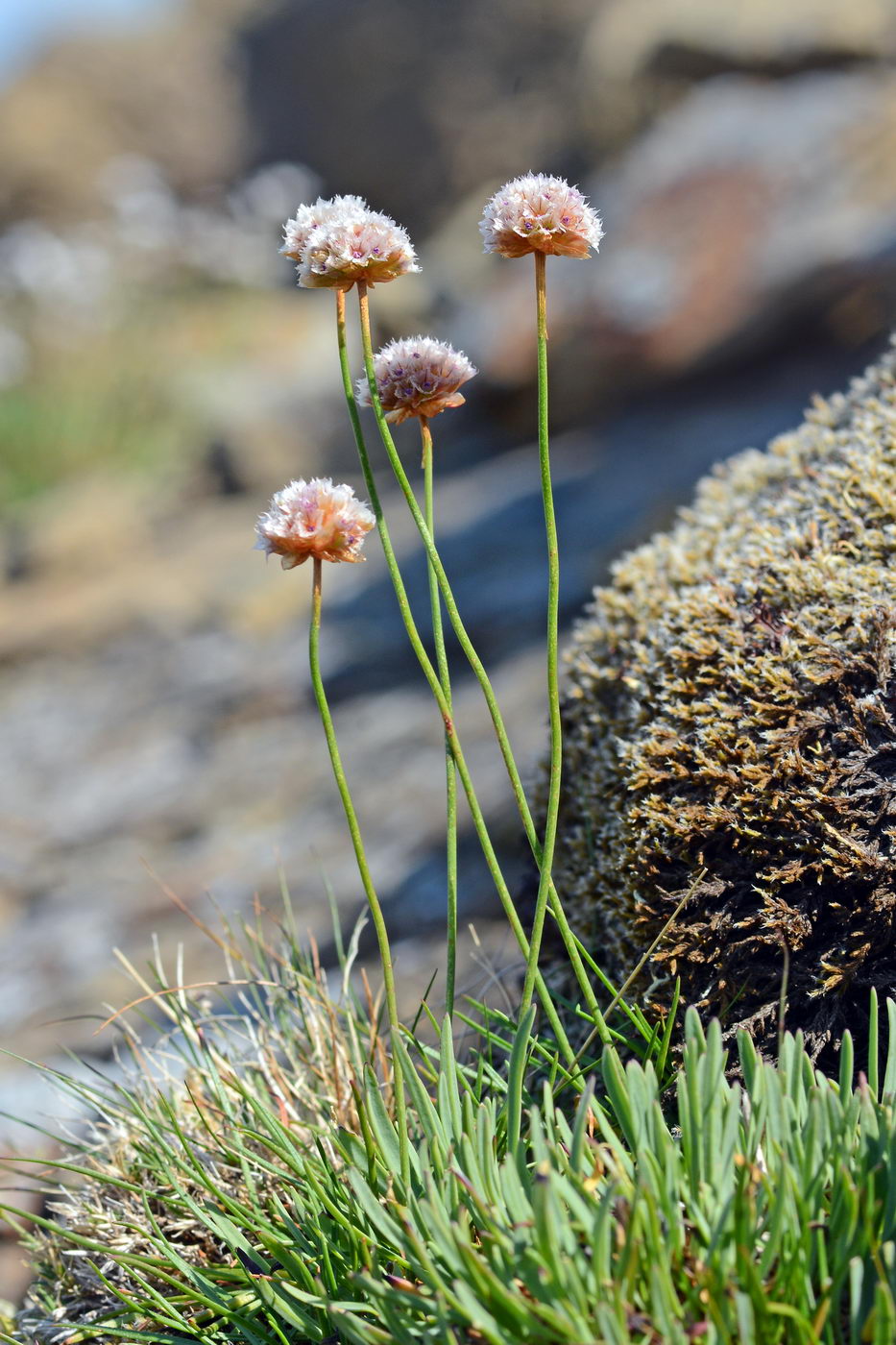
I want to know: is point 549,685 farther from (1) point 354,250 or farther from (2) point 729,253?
(2) point 729,253

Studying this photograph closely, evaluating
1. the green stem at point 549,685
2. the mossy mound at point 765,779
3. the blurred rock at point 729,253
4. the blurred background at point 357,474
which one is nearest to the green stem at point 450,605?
the green stem at point 549,685

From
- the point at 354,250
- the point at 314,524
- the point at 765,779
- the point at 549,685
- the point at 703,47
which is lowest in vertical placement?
the point at 765,779

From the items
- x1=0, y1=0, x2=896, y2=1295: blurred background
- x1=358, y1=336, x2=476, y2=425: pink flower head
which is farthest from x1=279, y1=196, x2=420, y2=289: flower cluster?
x1=0, y1=0, x2=896, y2=1295: blurred background

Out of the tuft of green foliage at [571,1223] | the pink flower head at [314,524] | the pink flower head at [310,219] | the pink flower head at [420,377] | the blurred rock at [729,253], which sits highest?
the blurred rock at [729,253]

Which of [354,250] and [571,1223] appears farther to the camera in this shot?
[354,250]

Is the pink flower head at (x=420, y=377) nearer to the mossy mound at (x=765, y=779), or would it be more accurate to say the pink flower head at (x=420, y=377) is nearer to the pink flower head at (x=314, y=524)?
the pink flower head at (x=314, y=524)

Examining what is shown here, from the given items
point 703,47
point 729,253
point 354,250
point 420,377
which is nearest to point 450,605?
point 420,377

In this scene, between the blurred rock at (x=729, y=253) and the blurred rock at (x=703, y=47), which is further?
the blurred rock at (x=703, y=47)
